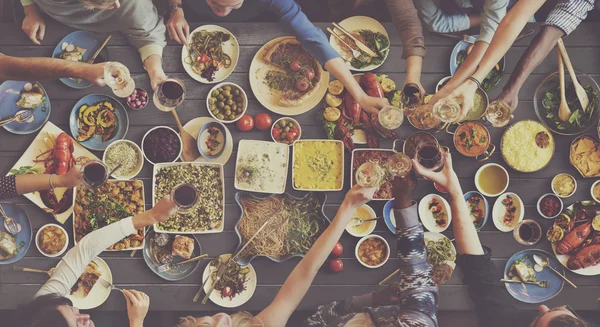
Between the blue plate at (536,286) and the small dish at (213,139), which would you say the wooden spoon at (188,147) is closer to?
the small dish at (213,139)

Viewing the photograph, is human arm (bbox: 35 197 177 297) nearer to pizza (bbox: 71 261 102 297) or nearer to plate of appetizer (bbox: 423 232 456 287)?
pizza (bbox: 71 261 102 297)

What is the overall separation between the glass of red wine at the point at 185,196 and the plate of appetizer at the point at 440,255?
153 cm

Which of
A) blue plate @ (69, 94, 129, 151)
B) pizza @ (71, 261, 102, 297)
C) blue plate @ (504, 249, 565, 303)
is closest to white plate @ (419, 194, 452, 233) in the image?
blue plate @ (504, 249, 565, 303)

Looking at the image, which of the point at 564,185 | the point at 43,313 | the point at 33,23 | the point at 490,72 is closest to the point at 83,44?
the point at 33,23

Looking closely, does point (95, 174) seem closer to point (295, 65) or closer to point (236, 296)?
point (236, 296)

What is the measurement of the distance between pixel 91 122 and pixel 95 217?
631 millimetres

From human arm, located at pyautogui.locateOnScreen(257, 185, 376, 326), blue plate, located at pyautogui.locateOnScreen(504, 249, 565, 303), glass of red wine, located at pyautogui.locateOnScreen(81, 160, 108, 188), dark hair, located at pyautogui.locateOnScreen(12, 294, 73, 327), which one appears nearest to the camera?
dark hair, located at pyautogui.locateOnScreen(12, 294, 73, 327)

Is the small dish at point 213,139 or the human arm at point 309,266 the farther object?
the small dish at point 213,139

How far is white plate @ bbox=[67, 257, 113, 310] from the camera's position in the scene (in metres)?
3.17

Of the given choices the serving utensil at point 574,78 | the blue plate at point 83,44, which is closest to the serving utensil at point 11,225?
the blue plate at point 83,44

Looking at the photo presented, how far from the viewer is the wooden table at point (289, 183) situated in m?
3.21

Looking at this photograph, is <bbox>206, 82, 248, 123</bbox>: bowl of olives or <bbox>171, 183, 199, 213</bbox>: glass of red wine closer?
<bbox>171, 183, 199, 213</bbox>: glass of red wine

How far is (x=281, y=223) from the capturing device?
3197 millimetres

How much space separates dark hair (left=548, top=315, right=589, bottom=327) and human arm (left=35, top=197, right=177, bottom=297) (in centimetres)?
245
